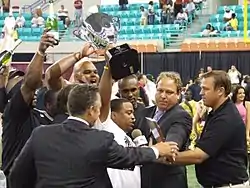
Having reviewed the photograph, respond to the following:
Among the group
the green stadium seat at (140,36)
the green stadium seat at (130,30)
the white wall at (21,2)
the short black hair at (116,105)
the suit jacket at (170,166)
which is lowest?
the green stadium seat at (140,36)

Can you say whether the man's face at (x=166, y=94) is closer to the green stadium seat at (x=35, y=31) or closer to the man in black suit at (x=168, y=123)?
the man in black suit at (x=168, y=123)

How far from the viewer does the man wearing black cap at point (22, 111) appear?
5066 millimetres

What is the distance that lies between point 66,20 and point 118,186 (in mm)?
23867

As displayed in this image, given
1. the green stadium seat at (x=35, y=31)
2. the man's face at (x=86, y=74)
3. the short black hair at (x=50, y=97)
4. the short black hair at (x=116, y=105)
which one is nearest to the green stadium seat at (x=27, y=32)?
the green stadium seat at (x=35, y=31)

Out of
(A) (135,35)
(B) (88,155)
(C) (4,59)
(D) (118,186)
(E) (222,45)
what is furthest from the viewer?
(A) (135,35)

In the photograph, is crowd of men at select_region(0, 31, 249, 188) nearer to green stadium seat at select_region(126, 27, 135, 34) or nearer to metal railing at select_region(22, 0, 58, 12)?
green stadium seat at select_region(126, 27, 135, 34)

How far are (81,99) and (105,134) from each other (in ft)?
0.89

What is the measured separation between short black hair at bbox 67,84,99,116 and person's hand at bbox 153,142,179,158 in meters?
0.57

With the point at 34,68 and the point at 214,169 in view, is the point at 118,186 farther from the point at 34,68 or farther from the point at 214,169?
the point at 34,68

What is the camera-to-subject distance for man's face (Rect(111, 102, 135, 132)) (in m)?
5.05

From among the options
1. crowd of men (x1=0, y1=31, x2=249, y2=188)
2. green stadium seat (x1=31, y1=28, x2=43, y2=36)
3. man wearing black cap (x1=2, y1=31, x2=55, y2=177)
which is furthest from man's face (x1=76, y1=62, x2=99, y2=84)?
green stadium seat (x1=31, y1=28, x2=43, y2=36)

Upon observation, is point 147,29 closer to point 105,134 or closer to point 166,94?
point 166,94

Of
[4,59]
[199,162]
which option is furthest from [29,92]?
[199,162]

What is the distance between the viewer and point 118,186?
4.89 m
